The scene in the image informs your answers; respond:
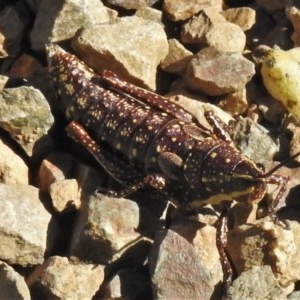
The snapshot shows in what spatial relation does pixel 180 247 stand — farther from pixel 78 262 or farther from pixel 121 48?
pixel 121 48

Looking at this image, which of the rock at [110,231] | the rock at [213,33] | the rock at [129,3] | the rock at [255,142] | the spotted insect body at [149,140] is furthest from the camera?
the rock at [129,3]

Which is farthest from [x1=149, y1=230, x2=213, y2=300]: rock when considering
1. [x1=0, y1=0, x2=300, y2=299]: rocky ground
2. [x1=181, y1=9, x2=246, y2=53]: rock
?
[x1=181, y1=9, x2=246, y2=53]: rock

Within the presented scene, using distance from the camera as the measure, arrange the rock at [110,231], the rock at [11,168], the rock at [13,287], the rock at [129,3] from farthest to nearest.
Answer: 1. the rock at [129,3]
2. the rock at [11,168]
3. the rock at [110,231]
4. the rock at [13,287]

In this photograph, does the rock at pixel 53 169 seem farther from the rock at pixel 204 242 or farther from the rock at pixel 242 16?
the rock at pixel 242 16

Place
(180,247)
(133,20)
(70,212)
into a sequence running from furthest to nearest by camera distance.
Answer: (133,20) → (70,212) → (180,247)

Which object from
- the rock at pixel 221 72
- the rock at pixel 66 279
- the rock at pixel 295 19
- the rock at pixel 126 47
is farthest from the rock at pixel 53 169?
the rock at pixel 295 19

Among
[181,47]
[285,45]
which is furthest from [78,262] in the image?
[285,45]

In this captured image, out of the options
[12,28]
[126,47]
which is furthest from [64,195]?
[12,28]
